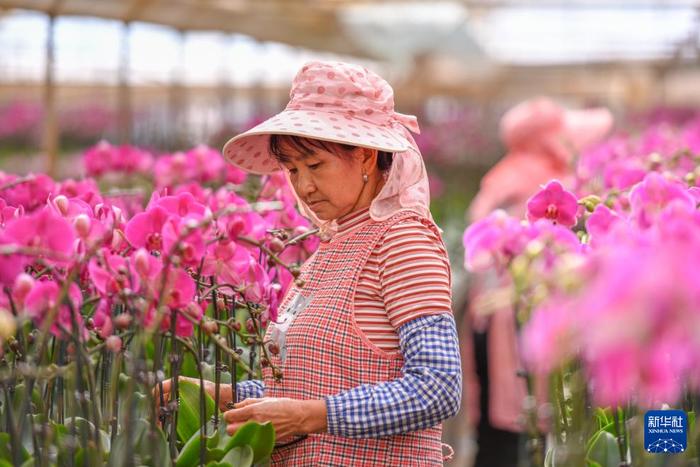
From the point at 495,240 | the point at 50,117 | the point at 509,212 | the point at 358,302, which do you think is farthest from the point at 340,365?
→ the point at 50,117

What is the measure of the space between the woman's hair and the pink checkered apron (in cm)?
13

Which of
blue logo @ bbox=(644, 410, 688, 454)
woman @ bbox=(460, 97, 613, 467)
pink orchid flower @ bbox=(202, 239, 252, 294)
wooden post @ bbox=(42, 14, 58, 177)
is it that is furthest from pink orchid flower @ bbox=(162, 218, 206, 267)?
wooden post @ bbox=(42, 14, 58, 177)

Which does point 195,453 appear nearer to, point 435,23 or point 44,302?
point 44,302

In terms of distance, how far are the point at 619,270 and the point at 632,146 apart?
3590 mm

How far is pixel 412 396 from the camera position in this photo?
1.68m

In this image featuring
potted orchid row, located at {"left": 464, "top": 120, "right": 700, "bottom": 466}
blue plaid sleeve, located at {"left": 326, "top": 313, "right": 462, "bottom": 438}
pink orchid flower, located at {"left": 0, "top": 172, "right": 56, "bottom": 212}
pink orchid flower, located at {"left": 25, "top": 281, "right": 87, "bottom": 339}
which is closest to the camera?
potted orchid row, located at {"left": 464, "top": 120, "right": 700, "bottom": 466}

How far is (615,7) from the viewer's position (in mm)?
15641

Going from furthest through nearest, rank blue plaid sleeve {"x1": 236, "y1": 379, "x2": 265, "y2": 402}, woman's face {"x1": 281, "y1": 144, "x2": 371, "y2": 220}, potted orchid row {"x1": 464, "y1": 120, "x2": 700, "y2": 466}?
blue plaid sleeve {"x1": 236, "y1": 379, "x2": 265, "y2": 402}, woman's face {"x1": 281, "y1": 144, "x2": 371, "y2": 220}, potted orchid row {"x1": 464, "y1": 120, "x2": 700, "y2": 466}

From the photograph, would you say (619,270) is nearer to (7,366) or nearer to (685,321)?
(685,321)

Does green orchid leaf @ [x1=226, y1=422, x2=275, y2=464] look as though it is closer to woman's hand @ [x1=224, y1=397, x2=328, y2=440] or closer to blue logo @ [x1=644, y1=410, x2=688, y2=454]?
woman's hand @ [x1=224, y1=397, x2=328, y2=440]

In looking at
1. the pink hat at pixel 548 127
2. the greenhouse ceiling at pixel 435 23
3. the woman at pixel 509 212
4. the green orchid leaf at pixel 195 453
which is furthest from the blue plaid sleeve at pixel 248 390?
the pink hat at pixel 548 127

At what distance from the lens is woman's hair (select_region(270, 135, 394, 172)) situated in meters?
1.90

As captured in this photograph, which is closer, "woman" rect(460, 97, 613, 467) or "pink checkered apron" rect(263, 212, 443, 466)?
"pink checkered apron" rect(263, 212, 443, 466)

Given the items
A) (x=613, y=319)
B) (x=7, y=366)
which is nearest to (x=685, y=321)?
(x=613, y=319)
